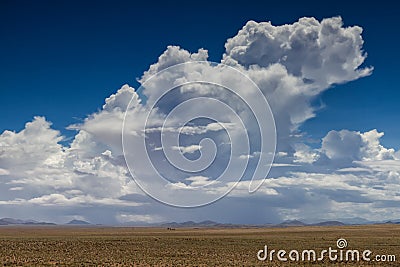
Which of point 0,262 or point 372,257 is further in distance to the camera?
point 372,257

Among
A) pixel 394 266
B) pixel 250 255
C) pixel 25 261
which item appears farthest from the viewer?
pixel 250 255

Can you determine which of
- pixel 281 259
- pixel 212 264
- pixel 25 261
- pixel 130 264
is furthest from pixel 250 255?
pixel 25 261

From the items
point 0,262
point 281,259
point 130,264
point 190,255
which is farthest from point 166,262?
point 0,262

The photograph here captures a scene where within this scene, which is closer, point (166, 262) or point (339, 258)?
point (166, 262)

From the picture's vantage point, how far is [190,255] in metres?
61.0

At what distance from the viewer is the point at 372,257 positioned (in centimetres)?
5684

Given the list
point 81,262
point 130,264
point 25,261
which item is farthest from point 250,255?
point 25,261

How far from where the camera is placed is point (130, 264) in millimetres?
50344

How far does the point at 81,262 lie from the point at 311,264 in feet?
81.1

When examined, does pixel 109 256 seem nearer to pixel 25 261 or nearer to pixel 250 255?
pixel 25 261

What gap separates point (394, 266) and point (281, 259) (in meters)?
12.1

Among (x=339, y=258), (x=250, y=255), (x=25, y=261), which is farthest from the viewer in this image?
(x=250, y=255)

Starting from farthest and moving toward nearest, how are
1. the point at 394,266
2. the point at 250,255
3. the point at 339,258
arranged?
the point at 250,255 → the point at 339,258 → the point at 394,266

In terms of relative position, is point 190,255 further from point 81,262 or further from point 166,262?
point 81,262
